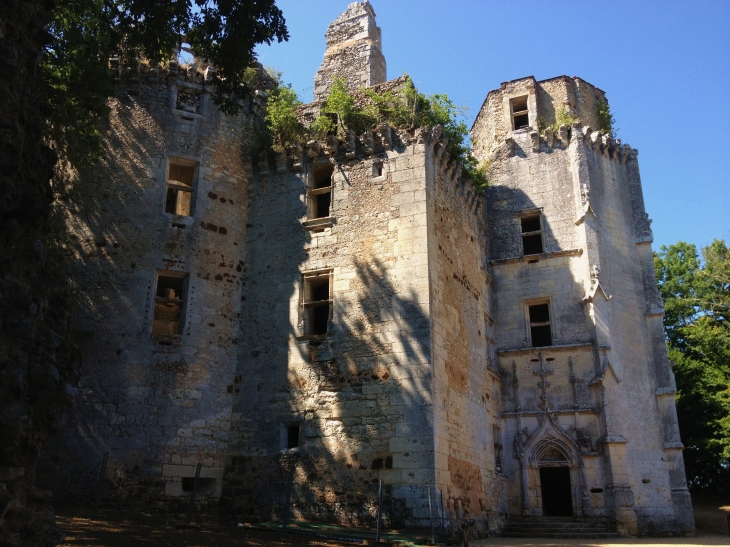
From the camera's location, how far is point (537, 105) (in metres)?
19.4

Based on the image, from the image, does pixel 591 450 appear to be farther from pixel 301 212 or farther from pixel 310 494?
pixel 301 212

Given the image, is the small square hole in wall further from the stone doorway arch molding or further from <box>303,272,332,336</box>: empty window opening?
the stone doorway arch molding

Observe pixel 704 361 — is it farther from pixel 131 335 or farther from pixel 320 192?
pixel 131 335

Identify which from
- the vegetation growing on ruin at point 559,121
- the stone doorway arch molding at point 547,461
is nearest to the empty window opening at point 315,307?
the stone doorway arch molding at point 547,461

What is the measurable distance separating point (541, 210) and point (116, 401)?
12028 millimetres

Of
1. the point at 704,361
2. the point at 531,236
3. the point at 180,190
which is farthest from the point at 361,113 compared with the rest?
the point at 704,361

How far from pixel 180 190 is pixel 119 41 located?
366 cm

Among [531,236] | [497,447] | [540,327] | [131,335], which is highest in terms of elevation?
[531,236]

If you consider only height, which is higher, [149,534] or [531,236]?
[531,236]

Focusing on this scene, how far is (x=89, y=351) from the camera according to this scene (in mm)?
12352

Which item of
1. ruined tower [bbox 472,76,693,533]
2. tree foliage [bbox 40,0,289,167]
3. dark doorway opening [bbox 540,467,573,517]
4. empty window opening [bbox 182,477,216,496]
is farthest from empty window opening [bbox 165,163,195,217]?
dark doorway opening [bbox 540,467,573,517]

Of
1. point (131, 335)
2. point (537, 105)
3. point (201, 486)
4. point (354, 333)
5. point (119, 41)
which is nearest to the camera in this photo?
point (119, 41)

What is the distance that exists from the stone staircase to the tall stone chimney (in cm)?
1175

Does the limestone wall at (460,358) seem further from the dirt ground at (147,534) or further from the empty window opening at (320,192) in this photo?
the dirt ground at (147,534)
